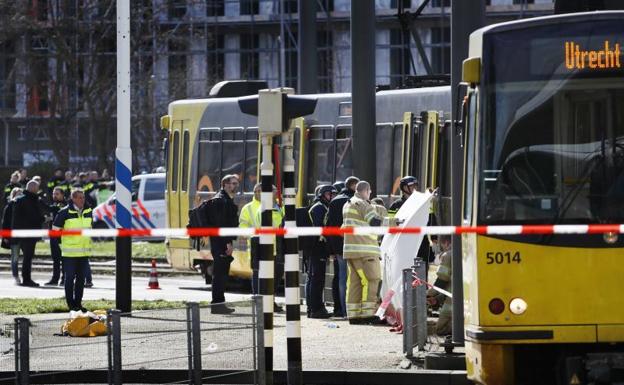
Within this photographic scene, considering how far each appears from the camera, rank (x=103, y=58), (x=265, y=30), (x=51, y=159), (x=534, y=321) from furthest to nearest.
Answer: (x=265, y=30), (x=51, y=159), (x=103, y=58), (x=534, y=321)

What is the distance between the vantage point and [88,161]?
60.3 meters

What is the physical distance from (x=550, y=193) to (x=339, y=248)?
375 inches

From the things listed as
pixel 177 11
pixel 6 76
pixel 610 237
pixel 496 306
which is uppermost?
pixel 177 11

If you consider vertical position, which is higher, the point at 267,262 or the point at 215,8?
the point at 215,8

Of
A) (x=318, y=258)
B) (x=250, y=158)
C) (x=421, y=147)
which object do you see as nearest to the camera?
(x=318, y=258)

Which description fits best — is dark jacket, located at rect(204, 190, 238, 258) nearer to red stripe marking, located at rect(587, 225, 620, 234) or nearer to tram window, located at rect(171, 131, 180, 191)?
tram window, located at rect(171, 131, 180, 191)

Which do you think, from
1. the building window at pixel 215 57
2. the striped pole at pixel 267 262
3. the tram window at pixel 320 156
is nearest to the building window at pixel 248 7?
the building window at pixel 215 57

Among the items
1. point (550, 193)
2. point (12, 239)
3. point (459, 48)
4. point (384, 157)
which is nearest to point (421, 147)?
point (384, 157)

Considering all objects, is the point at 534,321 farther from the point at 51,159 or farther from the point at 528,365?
the point at 51,159

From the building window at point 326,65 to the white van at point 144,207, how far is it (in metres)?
20.3

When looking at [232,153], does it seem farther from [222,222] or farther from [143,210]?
[143,210]

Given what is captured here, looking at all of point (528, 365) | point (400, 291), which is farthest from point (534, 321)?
point (400, 291)

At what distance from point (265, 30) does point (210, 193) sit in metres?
40.0

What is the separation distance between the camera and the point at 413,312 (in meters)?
14.9
